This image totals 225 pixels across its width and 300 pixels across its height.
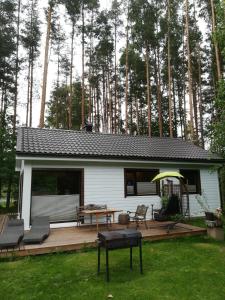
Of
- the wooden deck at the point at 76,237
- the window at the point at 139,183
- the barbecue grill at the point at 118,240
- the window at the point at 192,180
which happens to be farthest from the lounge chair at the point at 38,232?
the window at the point at 192,180

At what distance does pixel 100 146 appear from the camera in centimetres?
1013

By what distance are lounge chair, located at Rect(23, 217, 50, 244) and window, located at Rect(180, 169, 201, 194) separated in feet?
21.4

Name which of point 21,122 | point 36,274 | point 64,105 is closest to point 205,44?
point 64,105

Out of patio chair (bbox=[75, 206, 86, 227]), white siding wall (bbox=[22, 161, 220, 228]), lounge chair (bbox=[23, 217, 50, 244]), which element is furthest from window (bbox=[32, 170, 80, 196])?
lounge chair (bbox=[23, 217, 50, 244])

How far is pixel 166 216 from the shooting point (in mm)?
7633

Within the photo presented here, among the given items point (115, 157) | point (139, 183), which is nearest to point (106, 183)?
point (115, 157)

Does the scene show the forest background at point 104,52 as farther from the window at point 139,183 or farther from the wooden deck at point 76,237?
the wooden deck at point 76,237

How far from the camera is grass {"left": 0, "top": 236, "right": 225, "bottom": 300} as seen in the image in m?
3.64

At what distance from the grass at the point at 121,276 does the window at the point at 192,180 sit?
16.9 ft

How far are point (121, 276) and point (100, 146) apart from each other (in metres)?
6.38

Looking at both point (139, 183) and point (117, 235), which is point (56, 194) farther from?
point (117, 235)

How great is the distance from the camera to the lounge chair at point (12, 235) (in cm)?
518

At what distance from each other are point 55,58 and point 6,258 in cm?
1769

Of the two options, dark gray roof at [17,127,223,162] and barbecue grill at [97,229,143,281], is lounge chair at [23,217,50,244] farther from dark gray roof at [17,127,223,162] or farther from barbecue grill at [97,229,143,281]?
barbecue grill at [97,229,143,281]
